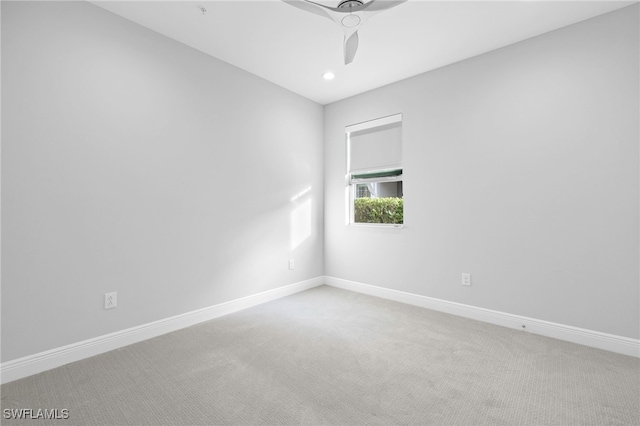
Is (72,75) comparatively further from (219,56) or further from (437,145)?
(437,145)

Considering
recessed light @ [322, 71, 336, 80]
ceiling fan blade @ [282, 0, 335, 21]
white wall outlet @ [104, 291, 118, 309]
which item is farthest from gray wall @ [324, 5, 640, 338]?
white wall outlet @ [104, 291, 118, 309]

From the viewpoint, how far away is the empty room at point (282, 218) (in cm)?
182

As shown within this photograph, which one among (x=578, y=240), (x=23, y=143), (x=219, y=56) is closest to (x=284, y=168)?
(x=219, y=56)

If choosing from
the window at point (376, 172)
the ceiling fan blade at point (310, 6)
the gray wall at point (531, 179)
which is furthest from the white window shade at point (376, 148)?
the ceiling fan blade at point (310, 6)

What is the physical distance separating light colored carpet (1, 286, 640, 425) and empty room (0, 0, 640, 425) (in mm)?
18

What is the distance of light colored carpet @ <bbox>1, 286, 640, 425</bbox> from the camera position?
158cm

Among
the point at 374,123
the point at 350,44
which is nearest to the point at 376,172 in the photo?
the point at 374,123

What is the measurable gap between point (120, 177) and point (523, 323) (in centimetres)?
369

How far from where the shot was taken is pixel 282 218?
3.72 meters

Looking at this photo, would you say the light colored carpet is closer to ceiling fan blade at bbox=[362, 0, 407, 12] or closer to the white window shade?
the white window shade

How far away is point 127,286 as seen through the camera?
94.7 inches

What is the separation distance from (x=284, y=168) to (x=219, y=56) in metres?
1.39

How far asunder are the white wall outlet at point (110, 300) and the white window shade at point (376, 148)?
9.73ft

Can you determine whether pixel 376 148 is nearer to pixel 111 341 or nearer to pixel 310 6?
pixel 310 6
